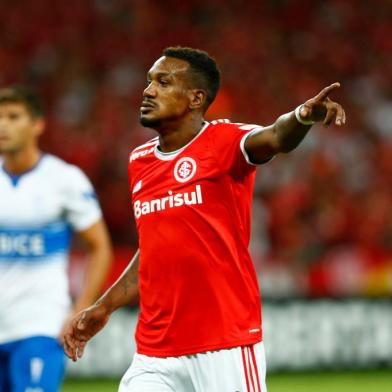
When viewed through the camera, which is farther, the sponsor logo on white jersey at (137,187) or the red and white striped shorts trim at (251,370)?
the sponsor logo on white jersey at (137,187)

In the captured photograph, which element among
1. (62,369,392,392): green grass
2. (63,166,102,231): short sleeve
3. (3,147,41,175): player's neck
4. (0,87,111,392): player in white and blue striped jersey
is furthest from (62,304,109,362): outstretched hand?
(62,369,392,392): green grass

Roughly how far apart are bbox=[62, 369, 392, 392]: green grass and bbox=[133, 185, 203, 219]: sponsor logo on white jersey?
570cm

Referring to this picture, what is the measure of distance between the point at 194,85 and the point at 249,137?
50cm

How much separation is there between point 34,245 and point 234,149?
6.67 ft

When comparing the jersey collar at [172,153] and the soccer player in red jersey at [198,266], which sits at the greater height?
the jersey collar at [172,153]

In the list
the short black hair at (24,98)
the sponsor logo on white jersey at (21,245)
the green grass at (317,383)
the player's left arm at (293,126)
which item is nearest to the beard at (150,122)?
the player's left arm at (293,126)

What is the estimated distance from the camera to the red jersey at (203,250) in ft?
15.8

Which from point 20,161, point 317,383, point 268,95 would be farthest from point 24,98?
point 268,95

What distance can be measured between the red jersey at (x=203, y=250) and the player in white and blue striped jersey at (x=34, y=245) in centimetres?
145

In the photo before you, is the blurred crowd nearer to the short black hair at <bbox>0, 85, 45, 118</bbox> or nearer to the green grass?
the green grass

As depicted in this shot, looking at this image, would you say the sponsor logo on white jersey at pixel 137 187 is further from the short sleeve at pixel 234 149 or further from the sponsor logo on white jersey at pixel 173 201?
the short sleeve at pixel 234 149

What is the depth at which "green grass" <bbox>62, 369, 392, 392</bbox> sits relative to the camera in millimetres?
10445

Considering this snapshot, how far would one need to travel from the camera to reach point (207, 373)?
4.80m

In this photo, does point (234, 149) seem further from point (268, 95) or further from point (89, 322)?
point (268, 95)
